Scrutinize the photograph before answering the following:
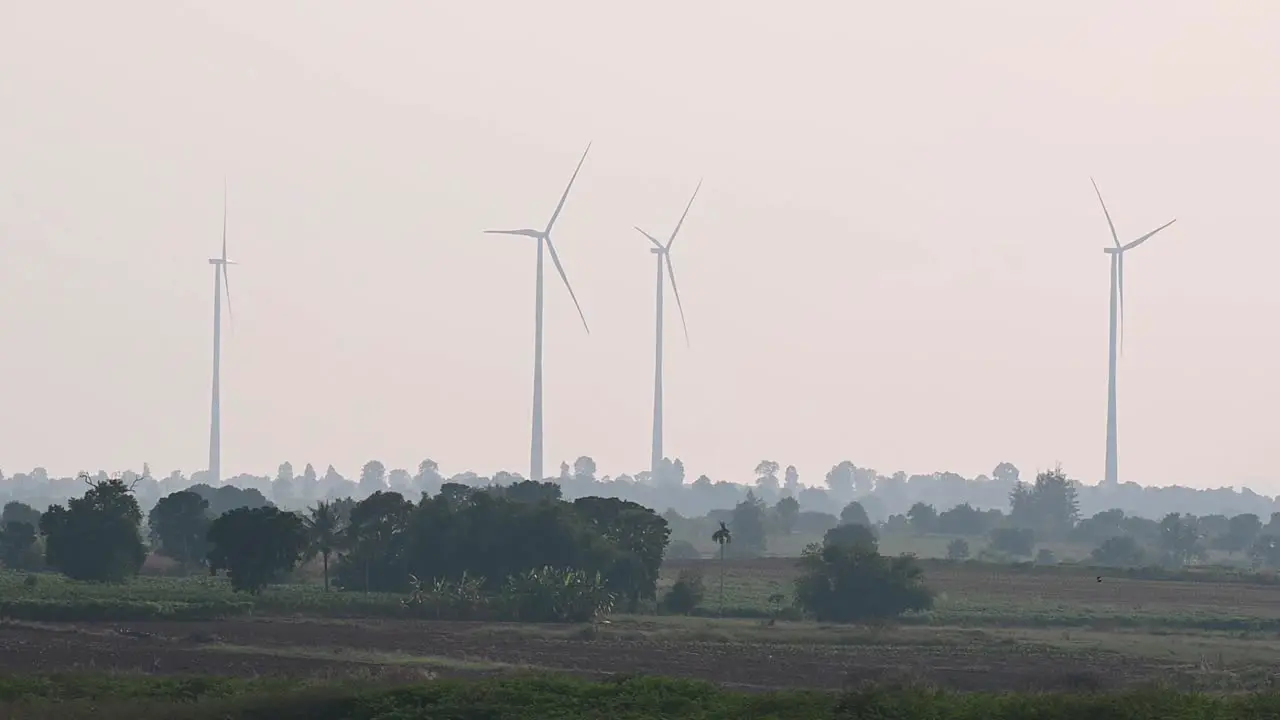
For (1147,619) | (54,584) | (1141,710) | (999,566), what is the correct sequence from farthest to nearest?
(999,566) → (54,584) → (1147,619) → (1141,710)

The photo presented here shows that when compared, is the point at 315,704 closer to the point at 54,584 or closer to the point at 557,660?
the point at 557,660

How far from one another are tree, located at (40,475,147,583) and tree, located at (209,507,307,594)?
12.7m

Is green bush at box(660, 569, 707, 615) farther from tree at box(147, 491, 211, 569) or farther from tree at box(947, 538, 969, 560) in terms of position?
tree at box(947, 538, 969, 560)

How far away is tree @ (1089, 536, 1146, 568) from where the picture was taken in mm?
182125

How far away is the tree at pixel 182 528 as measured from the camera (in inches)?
5418

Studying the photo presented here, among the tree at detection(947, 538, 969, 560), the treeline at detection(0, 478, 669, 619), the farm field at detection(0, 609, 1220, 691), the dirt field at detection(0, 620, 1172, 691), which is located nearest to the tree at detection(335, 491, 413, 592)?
the treeline at detection(0, 478, 669, 619)

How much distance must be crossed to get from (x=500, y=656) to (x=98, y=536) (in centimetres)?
4800

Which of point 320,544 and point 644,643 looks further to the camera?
point 320,544

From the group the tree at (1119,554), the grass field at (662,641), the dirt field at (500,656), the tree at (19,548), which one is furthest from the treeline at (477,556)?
the tree at (1119,554)

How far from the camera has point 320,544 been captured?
4375 inches

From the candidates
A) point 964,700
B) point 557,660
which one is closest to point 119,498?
point 557,660

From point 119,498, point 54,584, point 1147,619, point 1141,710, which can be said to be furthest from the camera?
point 119,498

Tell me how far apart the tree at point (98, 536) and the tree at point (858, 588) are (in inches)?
1481

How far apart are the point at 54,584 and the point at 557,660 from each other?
4350cm
